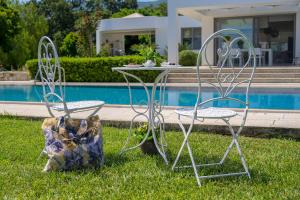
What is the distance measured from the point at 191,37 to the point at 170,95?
13.1 m

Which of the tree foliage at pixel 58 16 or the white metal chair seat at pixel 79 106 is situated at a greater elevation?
the tree foliage at pixel 58 16

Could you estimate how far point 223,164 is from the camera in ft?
13.8

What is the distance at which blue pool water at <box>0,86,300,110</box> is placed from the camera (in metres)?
10.9

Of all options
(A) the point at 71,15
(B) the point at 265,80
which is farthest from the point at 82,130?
(A) the point at 71,15

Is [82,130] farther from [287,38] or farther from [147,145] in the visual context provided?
[287,38]

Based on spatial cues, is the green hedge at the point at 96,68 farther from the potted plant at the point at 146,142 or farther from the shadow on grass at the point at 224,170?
the shadow on grass at the point at 224,170

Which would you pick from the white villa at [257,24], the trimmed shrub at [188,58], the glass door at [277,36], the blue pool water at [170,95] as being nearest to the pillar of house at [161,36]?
the white villa at [257,24]

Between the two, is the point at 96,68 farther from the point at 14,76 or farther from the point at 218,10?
the point at 218,10

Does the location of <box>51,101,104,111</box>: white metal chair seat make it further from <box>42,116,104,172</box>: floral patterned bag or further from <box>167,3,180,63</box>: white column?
<box>167,3,180,63</box>: white column

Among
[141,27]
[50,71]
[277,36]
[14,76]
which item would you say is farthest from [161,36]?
[50,71]

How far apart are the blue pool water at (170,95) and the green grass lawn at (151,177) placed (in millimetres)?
5279

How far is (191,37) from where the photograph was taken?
2533cm

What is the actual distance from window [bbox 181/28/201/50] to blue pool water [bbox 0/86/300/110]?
451 inches

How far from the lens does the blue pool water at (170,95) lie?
10883 mm
